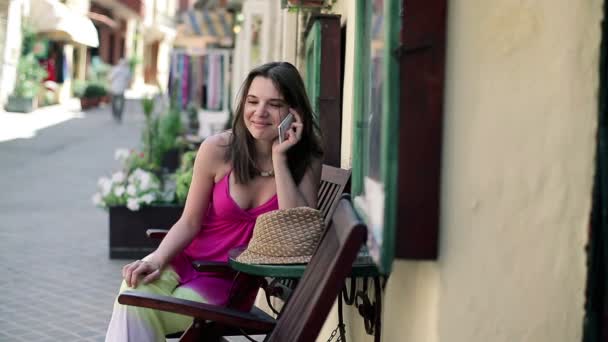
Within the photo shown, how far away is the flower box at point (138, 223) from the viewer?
755 cm

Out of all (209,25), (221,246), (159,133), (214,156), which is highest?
(209,25)

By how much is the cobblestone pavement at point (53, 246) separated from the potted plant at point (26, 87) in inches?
257

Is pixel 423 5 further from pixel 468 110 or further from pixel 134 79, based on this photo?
pixel 134 79

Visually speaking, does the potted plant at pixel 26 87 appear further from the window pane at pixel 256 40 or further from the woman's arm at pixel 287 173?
the woman's arm at pixel 287 173

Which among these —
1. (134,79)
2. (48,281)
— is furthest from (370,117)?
(134,79)

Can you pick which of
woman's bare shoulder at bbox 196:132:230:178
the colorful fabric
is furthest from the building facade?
woman's bare shoulder at bbox 196:132:230:178

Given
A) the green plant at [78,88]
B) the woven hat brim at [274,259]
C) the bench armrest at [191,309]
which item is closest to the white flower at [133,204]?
the woven hat brim at [274,259]

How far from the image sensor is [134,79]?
4628 centimetres

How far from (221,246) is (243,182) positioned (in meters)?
0.27

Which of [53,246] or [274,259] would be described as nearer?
[274,259]

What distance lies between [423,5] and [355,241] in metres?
0.62

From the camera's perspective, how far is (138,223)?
7578 millimetres

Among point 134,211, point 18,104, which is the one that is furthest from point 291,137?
point 18,104

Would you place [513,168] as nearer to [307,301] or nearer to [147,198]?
[307,301]
